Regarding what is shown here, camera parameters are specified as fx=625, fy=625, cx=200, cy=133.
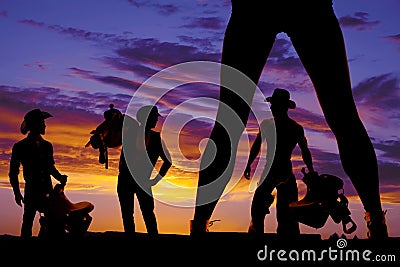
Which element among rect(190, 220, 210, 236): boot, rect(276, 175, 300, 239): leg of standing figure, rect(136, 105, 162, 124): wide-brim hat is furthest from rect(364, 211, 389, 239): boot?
rect(136, 105, 162, 124): wide-brim hat

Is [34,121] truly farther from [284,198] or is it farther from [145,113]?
[284,198]

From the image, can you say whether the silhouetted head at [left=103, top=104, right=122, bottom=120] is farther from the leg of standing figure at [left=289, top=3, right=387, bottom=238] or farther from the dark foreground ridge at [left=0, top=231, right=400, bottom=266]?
the dark foreground ridge at [left=0, top=231, right=400, bottom=266]

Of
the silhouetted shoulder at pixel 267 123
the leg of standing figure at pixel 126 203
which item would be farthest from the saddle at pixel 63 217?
the silhouetted shoulder at pixel 267 123

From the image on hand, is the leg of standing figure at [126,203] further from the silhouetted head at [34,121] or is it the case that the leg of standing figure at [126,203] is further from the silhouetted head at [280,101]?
the silhouetted head at [280,101]

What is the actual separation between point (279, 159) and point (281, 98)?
770mm

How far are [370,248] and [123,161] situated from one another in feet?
14.0

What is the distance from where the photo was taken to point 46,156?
7.25 m

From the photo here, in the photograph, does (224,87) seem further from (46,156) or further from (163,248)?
(46,156)

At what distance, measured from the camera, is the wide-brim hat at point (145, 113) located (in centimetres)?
752

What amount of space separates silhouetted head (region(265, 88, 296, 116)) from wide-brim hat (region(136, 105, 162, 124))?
4.59ft

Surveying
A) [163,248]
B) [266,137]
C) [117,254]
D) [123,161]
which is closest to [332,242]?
[163,248]

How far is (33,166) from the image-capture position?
725 centimetres

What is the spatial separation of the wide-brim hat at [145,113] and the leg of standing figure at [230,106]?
2.52 metres

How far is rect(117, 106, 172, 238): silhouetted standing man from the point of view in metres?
7.54
